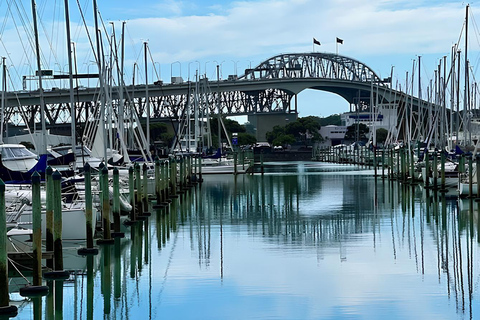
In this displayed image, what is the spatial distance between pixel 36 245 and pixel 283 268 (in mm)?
7106

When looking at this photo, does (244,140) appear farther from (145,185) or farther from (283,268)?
(283,268)

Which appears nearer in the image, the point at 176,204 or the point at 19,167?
the point at 19,167

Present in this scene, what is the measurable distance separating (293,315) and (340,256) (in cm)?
806

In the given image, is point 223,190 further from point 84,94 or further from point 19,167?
point 84,94

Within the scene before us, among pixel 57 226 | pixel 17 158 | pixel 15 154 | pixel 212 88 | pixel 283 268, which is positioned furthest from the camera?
pixel 212 88

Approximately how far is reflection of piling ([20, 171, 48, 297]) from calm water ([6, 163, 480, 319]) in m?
0.37

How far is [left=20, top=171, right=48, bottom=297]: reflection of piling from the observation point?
63.0 ft

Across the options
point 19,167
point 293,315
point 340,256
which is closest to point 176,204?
point 19,167

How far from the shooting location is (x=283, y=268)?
23.6m

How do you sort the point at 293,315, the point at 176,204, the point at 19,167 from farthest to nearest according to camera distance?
the point at 176,204 < the point at 19,167 < the point at 293,315

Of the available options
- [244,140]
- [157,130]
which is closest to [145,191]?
[157,130]

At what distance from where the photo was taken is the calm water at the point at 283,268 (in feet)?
61.3

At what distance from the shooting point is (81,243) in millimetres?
26922

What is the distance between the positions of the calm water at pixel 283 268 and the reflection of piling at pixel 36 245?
0.37m
